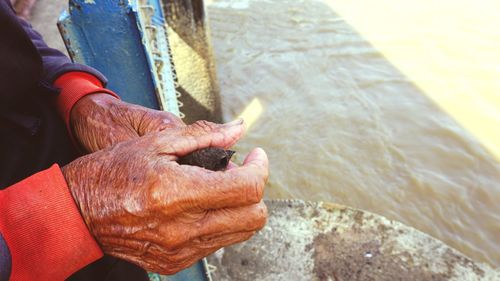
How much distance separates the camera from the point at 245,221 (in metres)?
1.02

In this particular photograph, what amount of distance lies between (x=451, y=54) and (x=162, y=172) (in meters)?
5.84

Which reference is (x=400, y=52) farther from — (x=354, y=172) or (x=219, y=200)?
(x=219, y=200)

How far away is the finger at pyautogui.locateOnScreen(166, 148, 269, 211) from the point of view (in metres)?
0.93

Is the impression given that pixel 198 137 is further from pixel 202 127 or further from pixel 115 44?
pixel 115 44

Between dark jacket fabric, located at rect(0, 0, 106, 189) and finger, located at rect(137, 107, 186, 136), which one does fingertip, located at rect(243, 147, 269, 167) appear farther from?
dark jacket fabric, located at rect(0, 0, 106, 189)

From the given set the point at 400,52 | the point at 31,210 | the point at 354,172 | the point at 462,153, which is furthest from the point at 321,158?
the point at 31,210

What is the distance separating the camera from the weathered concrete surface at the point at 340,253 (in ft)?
7.81

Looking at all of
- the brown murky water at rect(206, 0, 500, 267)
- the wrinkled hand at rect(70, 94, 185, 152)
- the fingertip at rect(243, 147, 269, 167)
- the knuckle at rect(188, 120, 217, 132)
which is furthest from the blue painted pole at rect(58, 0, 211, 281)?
the brown murky water at rect(206, 0, 500, 267)

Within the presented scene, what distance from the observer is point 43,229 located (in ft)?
2.93

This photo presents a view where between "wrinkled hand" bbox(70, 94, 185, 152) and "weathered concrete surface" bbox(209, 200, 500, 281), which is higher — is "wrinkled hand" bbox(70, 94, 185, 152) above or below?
above

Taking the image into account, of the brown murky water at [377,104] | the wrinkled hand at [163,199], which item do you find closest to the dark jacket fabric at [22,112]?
the wrinkled hand at [163,199]

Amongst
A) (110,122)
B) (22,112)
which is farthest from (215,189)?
(22,112)

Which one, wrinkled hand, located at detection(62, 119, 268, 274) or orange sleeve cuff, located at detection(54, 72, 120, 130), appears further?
orange sleeve cuff, located at detection(54, 72, 120, 130)

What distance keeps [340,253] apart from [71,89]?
1.82 meters
